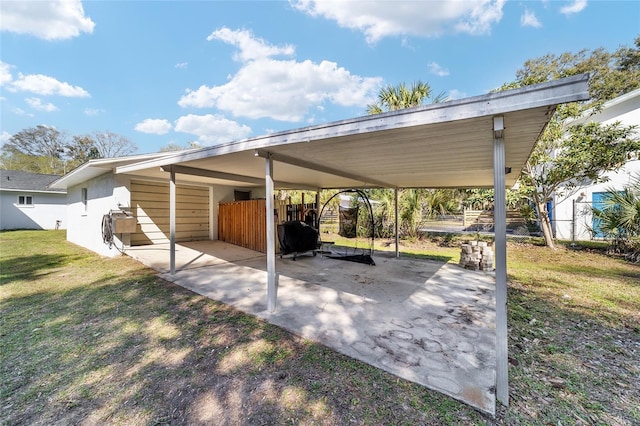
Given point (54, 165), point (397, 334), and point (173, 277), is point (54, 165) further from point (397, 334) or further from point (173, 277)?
point (397, 334)

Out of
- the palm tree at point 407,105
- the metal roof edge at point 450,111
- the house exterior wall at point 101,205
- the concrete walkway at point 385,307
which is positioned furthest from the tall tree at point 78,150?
the metal roof edge at point 450,111

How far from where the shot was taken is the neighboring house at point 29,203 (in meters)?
16.1

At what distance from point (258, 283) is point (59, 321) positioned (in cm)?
280

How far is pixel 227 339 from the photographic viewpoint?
3047 millimetres

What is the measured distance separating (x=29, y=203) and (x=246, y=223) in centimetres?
1802

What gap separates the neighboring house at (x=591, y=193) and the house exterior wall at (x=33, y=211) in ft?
92.5

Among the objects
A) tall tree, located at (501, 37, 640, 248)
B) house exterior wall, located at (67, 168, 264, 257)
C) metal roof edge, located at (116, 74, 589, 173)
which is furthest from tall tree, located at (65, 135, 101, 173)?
tall tree, located at (501, 37, 640, 248)

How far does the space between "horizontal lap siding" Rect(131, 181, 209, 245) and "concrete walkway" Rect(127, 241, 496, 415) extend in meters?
1.52

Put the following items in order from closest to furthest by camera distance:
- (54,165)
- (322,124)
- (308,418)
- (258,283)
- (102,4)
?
(308,418)
(322,124)
(258,283)
(102,4)
(54,165)

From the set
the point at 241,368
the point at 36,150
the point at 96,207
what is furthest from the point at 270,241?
the point at 36,150

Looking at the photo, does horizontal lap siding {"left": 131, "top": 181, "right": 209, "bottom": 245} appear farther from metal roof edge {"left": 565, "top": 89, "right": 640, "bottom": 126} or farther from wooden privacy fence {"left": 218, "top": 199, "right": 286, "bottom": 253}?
metal roof edge {"left": 565, "top": 89, "right": 640, "bottom": 126}

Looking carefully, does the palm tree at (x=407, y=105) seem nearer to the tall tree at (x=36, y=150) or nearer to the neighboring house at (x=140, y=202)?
the neighboring house at (x=140, y=202)

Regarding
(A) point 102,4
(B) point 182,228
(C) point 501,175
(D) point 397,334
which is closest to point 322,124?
(C) point 501,175

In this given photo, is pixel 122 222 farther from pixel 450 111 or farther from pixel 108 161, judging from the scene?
pixel 450 111
